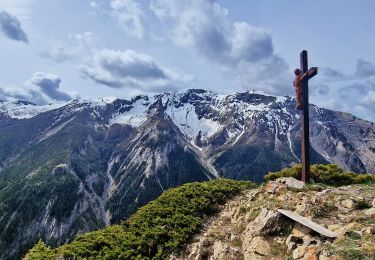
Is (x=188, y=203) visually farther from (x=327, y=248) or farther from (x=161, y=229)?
(x=327, y=248)

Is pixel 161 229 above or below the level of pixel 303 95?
below

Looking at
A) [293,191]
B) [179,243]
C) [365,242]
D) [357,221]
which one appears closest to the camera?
[365,242]

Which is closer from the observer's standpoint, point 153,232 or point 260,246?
point 260,246

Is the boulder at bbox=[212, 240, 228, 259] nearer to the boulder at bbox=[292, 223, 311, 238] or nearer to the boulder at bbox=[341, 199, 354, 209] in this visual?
the boulder at bbox=[292, 223, 311, 238]

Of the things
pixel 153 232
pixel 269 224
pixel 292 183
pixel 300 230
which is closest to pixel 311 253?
pixel 300 230

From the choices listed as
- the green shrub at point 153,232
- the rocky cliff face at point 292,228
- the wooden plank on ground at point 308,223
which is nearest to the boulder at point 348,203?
the rocky cliff face at point 292,228

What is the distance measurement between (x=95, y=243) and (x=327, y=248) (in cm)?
1586

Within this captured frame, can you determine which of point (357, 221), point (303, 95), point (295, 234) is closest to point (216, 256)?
point (295, 234)

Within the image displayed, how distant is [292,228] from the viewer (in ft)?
76.2

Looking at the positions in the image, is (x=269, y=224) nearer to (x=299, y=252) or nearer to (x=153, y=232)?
(x=299, y=252)

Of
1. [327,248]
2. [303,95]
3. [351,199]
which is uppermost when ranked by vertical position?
[303,95]

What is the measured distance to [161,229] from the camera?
28.6 metres

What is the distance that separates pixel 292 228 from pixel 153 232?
978cm

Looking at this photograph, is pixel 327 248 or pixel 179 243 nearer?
pixel 327 248
